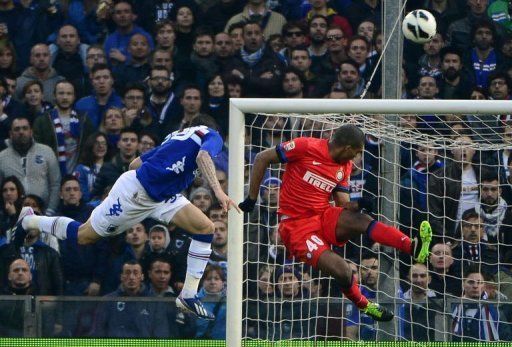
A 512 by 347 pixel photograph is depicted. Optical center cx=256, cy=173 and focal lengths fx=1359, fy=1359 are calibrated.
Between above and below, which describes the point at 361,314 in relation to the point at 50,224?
below

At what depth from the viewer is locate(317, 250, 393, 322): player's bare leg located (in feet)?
29.4

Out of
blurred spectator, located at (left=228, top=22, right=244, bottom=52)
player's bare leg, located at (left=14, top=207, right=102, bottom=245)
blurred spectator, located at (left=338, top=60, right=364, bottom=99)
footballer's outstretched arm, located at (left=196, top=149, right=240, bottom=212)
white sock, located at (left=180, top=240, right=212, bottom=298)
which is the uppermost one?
blurred spectator, located at (left=228, top=22, right=244, bottom=52)

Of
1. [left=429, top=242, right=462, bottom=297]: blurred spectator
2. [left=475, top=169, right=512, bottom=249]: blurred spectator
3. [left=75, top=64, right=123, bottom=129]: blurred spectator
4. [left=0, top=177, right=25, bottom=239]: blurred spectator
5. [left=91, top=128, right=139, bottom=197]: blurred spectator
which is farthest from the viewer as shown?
[left=75, top=64, right=123, bottom=129]: blurred spectator

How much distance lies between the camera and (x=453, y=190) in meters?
10.8

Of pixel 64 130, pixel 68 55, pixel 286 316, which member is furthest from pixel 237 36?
pixel 286 316

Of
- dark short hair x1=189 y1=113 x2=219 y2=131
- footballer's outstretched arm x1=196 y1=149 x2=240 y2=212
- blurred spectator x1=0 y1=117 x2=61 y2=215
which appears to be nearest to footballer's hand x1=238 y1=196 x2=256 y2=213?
footballer's outstretched arm x1=196 y1=149 x2=240 y2=212

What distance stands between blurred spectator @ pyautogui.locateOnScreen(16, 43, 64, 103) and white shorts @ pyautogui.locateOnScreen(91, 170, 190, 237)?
3157 mm

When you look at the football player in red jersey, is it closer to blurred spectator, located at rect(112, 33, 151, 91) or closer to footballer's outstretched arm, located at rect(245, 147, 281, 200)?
footballer's outstretched arm, located at rect(245, 147, 281, 200)

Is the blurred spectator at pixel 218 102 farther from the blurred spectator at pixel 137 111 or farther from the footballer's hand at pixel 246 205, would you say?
the footballer's hand at pixel 246 205

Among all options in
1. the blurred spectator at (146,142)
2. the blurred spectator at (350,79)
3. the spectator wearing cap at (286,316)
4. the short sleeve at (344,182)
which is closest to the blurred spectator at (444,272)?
the spectator wearing cap at (286,316)

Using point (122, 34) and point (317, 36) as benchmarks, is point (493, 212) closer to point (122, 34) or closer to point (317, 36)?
point (317, 36)

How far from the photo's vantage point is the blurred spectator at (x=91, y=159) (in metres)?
11.7

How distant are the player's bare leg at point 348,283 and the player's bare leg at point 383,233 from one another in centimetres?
20

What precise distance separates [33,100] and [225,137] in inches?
68.4
